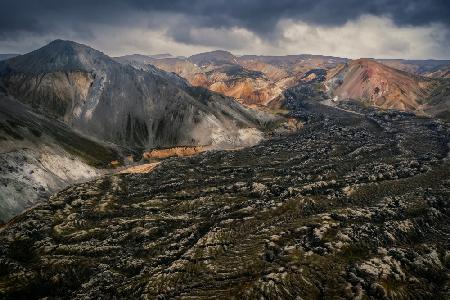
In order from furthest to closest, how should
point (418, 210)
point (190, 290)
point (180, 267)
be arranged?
point (418, 210) < point (180, 267) < point (190, 290)

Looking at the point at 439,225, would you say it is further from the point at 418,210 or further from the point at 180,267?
the point at 180,267

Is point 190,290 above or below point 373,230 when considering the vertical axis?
below

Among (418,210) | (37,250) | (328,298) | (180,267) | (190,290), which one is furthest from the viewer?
(418,210)

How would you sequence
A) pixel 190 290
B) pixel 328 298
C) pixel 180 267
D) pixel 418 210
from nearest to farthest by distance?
pixel 328 298 → pixel 190 290 → pixel 180 267 → pixel 418 210

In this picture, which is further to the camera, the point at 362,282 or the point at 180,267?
the point at 180,267

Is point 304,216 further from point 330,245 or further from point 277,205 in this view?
point 330,245

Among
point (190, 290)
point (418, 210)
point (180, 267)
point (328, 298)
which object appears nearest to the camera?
point (328, 298)

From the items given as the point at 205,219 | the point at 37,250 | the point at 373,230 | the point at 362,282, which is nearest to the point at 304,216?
the point at 373,230

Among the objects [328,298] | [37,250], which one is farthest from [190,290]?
[37,250]

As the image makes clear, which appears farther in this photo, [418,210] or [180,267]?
[418,210]
